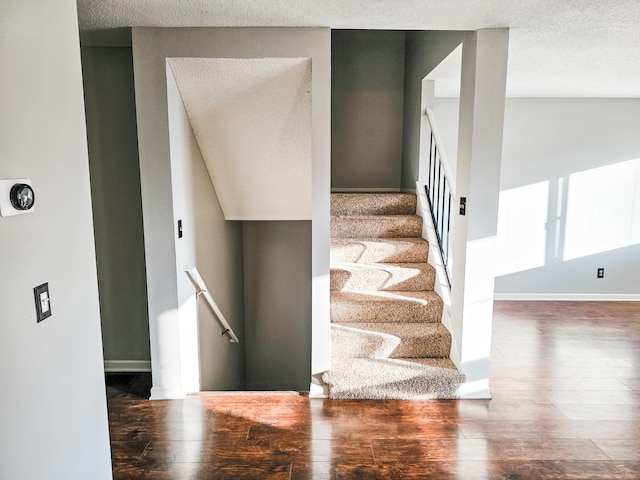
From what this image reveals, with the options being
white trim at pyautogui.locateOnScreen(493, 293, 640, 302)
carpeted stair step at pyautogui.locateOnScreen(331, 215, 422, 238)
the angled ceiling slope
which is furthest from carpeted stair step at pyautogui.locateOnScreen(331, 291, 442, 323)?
white trim at pyautogui.locateOnScreen(493, 293, 640, 302)

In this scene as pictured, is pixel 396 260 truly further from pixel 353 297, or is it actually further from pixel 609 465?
pixel 609 465

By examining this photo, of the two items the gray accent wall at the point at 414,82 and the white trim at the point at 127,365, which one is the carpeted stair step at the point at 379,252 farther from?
the white trim at the point at 127,365

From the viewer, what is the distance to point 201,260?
10.3 feet

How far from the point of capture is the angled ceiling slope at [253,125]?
253 cm

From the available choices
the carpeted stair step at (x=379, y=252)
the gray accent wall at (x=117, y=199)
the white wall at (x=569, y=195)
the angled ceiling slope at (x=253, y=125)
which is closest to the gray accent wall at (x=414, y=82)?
the white wall at (x=569, y=195)

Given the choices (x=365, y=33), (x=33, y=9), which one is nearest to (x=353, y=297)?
(x=33, y=9)

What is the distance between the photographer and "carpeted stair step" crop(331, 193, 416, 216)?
4008 millimetres

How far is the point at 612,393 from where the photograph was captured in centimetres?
284

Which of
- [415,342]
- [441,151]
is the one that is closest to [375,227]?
[441,151]

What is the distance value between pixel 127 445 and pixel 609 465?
2.46 m

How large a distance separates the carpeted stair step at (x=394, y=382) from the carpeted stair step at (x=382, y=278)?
71cm

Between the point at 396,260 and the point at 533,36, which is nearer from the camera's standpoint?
the point at 533,36

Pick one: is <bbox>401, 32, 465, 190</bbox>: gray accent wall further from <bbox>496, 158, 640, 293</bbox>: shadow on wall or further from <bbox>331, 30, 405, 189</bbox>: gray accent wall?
<bbox>496, 158, 640, 293</bbox>: shadow on wall

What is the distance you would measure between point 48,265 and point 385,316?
2.32 metres
